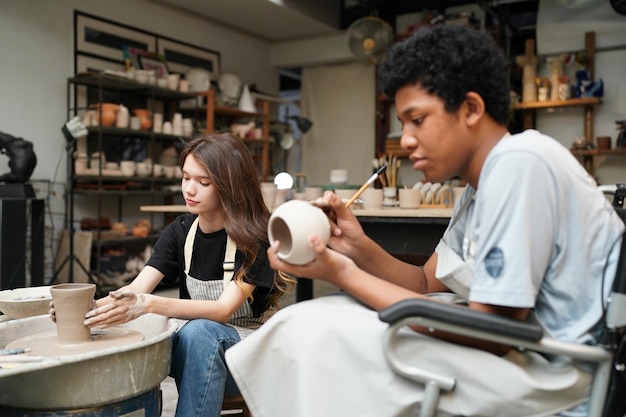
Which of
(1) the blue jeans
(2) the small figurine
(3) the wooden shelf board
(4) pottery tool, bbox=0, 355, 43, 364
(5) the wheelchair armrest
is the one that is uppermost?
(3) the wooden shelf board

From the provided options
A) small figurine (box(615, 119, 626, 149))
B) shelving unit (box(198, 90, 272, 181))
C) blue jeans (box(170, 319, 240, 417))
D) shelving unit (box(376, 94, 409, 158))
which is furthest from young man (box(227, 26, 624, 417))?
shelving unit (box(376, 94, 409, 158))

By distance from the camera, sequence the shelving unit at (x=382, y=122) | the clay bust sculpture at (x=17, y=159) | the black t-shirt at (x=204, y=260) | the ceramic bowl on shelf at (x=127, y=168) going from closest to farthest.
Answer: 1. the black t-shirt at (x=204, y=260)
2. the clay bust sculpture at (x=17, y=159)
3. the ceramic bowl on shelf at (x=127, y=168)
4. the shelving unit at (x=382, y=122)

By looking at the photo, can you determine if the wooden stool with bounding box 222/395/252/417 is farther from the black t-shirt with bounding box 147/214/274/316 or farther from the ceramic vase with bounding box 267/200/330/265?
the ceramic vase with bounding box 267/200/330/265

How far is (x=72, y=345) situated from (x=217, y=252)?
56 cm

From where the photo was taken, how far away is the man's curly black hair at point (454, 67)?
1114 mm

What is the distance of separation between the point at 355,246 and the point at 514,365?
1.63ft

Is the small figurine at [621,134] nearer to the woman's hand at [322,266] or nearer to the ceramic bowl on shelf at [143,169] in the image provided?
the ceramic bowl on shelf at [143,169]

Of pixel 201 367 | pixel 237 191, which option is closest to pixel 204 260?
pixel 237 191

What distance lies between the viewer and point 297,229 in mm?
1120

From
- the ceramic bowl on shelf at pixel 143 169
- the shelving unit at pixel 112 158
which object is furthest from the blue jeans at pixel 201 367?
the ceramic bowl on shelf at pixel 143 169

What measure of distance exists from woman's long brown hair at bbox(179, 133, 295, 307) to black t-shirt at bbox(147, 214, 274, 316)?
0.03 meters

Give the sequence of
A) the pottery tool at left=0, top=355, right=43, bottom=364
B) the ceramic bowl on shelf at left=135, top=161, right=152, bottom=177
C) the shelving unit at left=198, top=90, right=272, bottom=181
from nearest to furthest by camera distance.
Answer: the pottery tool at left=0, top=355, right=43, bottom=364, the ceramic bowl on shelf at left=135, top=161, right=152, bottom=177, the shelving unit at left=198, top=90, right=272, bottom=181

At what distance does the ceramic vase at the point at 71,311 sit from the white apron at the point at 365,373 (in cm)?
50

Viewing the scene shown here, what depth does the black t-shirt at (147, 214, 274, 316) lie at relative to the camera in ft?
5.91
